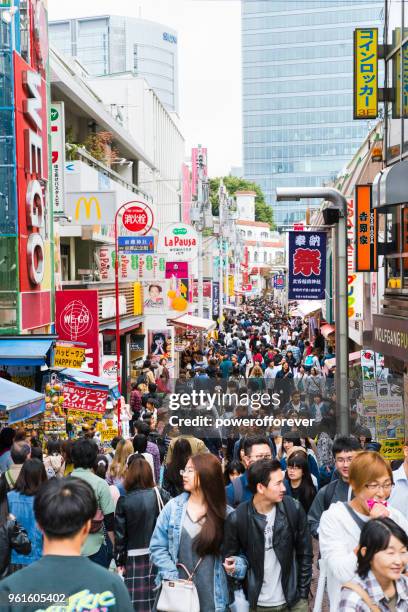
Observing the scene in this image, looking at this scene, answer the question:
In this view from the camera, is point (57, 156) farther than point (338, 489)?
Yes

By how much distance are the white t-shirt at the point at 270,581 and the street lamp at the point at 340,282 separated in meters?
4.39

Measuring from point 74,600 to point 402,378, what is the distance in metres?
12.0

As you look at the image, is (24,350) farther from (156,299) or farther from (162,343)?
(156,299)

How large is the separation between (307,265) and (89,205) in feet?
24.6

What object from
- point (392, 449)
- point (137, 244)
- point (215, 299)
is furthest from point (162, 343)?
point (392, 449)

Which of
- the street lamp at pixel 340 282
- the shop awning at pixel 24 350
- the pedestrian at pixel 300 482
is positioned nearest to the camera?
the pedestrian at pixel 300 482

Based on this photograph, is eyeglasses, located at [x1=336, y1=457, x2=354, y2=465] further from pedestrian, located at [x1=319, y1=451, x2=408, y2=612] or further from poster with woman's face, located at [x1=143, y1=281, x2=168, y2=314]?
poster with woman's face, located at [x1=143, y1=281, x2=168, y2=314]

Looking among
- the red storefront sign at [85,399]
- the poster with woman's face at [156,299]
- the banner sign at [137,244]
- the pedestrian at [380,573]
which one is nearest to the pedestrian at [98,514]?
the pedestrian at [380,573]

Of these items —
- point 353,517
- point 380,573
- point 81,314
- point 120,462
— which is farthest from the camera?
point 81,314

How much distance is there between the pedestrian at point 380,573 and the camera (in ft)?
13.6

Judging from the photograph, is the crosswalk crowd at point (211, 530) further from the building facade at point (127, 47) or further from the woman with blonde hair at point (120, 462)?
the building facade at point (127, 47)

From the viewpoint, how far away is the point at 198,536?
5375mm

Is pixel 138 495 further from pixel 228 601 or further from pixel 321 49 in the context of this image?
pixel 321 49

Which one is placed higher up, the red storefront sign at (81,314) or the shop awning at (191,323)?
the red storefront sign at (81,314)
